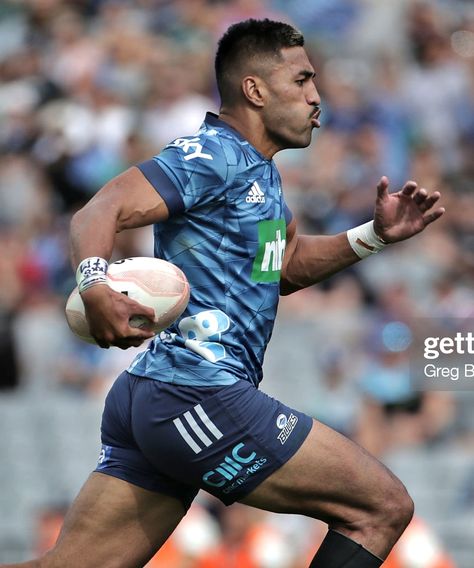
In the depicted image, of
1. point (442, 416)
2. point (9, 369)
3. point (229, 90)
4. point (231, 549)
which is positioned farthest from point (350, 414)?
point (229, 90)

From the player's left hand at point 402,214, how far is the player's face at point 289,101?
55cm

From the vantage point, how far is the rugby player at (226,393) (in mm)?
5617

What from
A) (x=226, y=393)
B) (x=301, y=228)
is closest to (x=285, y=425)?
→ (x=226, y=393)

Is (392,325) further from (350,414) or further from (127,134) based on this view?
(127,134)

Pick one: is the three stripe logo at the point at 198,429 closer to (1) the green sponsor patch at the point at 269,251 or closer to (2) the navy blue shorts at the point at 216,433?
(2) the navy blue shorts at the point at 216,433

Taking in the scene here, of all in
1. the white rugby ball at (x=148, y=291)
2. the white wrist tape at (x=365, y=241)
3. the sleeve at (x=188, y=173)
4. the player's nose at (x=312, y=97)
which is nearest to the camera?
the white rugby ball at (x=148, y=291)

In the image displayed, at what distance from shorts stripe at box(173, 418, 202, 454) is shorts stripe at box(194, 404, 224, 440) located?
8 centimetres

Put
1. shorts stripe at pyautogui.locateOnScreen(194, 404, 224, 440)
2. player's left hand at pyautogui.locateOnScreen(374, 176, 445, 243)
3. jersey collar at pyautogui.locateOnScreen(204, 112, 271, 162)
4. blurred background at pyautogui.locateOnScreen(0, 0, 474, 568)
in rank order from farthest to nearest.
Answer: blurred background at pyautogui.locateOnScreen(0, 0, 474, 568)
player's left hand at pyautogui.locateOnScreen(374, 176, 445, 243)
jersey collar at pyautogui.locateOnScreen(204, 112, 271, 162)
shorts stripe at pyautogui.locateOnScreen(194, 404, 224, 440)

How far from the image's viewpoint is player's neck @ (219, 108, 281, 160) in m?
6.00

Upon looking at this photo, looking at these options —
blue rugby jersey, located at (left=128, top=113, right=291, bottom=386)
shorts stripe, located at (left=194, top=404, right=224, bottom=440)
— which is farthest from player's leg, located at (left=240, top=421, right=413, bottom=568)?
blue rugby jersey, located at (left=128, top=113, right=291, bottom=386)

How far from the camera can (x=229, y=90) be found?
607cm

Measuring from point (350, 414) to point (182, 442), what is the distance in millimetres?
5454

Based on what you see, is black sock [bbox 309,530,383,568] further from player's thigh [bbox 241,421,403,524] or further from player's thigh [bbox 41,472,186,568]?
player's thigh [bbox 41,472,186,568]
